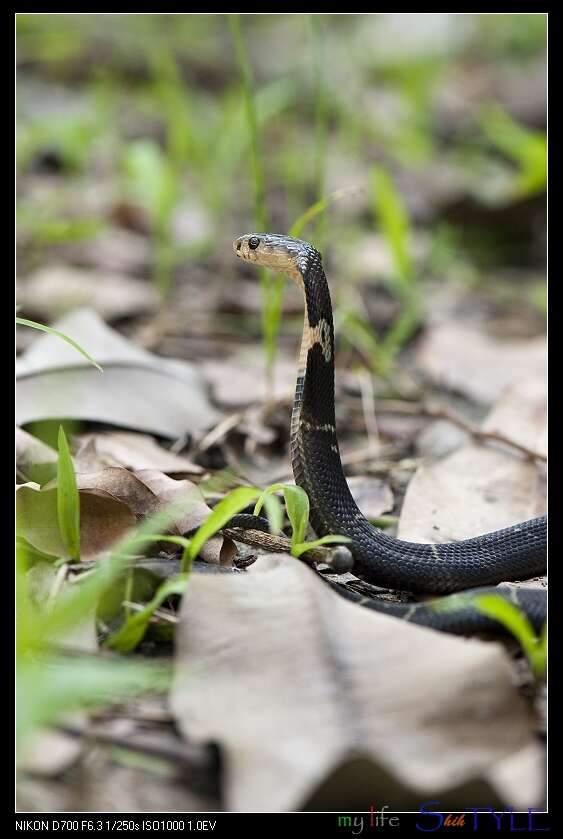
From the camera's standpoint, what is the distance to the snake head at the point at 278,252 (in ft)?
12.4

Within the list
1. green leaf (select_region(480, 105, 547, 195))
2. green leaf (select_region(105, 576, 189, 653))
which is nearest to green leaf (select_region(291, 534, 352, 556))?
green leaf (select_region(105, 576, 189, 653))

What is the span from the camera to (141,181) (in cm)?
709

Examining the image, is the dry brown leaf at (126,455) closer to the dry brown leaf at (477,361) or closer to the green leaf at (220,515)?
the green leaf at (220,515)

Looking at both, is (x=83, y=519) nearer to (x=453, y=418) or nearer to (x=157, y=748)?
(x=157, y=748)

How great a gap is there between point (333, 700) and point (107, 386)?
265 cm

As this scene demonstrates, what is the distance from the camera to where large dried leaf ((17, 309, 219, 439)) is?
4453mm

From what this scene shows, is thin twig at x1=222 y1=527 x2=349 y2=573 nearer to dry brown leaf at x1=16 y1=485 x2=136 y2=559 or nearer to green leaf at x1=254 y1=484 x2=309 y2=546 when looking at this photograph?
green leaf at x1=254 y1=484 x2=309 y2=546

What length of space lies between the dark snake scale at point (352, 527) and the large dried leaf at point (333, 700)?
67 cm

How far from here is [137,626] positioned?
279cm

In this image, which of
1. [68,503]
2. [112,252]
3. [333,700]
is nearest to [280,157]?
[112,252]

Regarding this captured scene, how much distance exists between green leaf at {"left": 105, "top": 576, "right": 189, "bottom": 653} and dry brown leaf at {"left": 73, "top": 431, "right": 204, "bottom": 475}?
1206mm

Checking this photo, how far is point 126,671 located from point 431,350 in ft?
14.5
